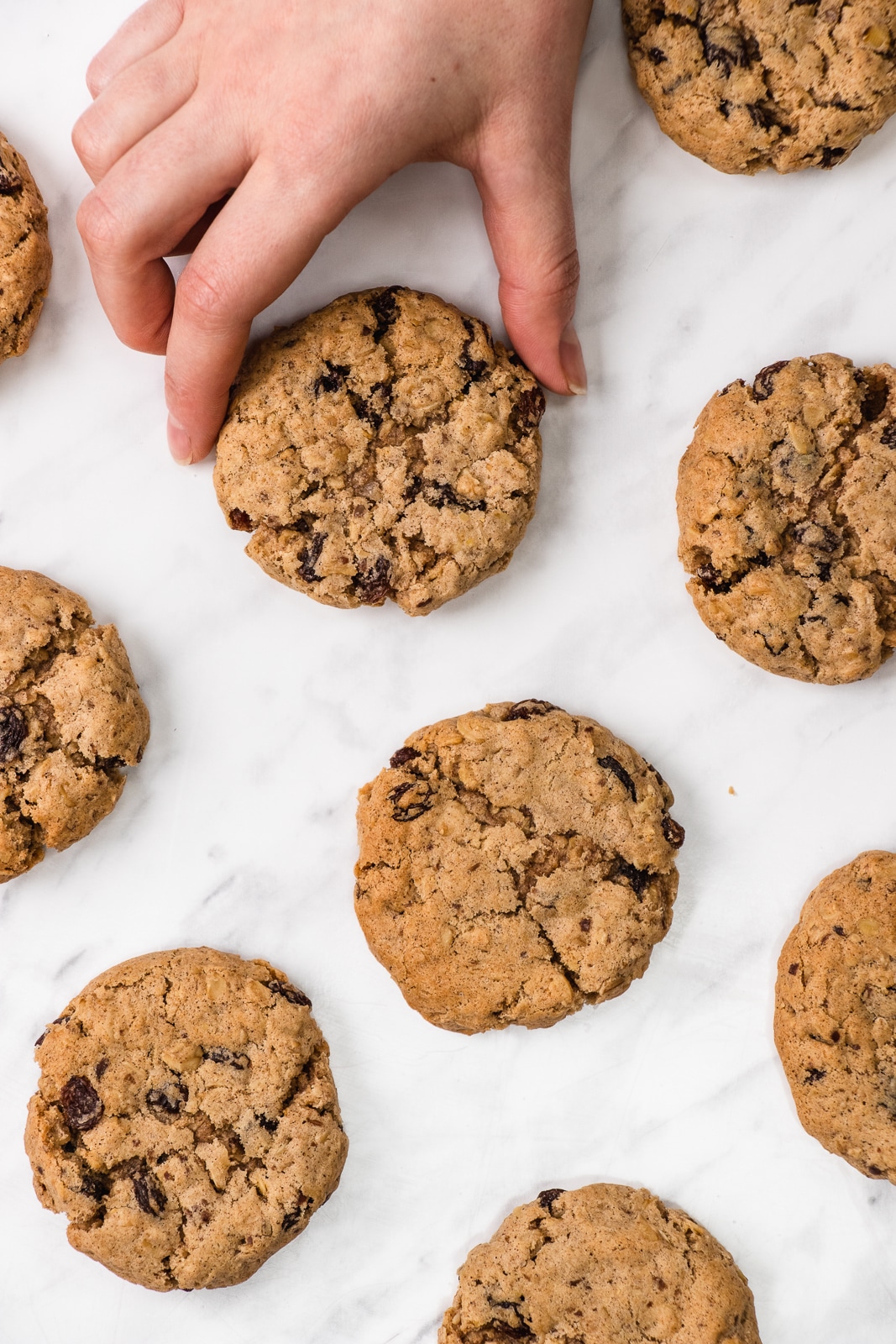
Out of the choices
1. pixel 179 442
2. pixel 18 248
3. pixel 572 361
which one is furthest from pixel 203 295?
pixel 572 361

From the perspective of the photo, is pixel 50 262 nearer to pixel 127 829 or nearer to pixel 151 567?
pixel 151 567

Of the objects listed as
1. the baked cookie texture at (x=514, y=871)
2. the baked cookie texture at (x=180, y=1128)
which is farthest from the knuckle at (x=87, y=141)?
the baked cookie texture at (x=180, y=1128)

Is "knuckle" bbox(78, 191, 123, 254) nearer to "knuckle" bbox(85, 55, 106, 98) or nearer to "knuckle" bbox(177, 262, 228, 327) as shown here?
"knuckle" bbox(177, 262, 228, 327)

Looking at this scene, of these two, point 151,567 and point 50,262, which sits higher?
point 50,262

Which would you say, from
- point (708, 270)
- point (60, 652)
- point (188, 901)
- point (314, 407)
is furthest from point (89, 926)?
point (708, 270)

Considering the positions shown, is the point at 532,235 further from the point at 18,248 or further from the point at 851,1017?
the point at 851,1017

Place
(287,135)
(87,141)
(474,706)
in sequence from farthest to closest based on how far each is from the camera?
(474,706) < (87,141) < (287,135)
